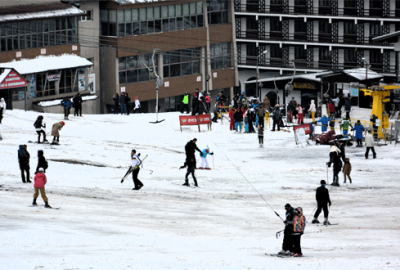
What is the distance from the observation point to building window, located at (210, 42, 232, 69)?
64731mm

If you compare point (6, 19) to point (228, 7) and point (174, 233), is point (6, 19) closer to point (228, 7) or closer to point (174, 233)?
point (228, 7)

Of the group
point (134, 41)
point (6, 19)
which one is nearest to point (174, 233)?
point (6, 19)

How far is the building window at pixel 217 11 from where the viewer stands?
2542 inches

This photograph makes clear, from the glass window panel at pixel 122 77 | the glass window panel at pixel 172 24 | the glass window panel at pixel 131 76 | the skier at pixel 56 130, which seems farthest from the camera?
the glass window panel at pixel 172 24

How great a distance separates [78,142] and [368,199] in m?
14.8

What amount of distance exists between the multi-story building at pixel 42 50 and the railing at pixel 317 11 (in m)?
28.6

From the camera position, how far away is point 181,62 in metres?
62.7

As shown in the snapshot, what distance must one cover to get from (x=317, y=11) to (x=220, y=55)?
58.2ft

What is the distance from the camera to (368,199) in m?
22.7

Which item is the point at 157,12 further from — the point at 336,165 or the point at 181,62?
the point at 336,165

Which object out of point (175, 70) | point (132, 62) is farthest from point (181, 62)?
point (132, 62)

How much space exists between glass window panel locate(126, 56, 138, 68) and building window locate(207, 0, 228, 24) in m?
9.27

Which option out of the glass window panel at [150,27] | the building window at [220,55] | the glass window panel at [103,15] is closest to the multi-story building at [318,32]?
the building window at [220,55]

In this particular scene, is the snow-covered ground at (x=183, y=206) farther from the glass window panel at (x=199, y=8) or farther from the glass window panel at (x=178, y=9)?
the glass window panel at (x=199, y=8)
